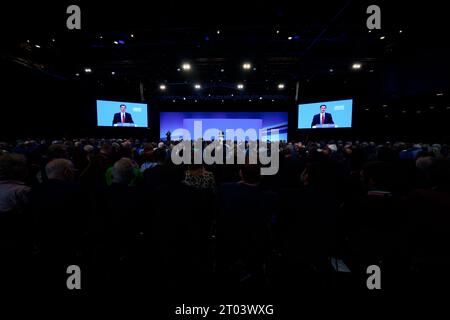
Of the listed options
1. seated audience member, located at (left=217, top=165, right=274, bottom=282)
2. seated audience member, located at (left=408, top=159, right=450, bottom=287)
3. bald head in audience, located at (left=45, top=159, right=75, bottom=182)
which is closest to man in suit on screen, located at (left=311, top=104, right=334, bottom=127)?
seated audience member, located at (left=408, top=159, right=450, bottom=287)

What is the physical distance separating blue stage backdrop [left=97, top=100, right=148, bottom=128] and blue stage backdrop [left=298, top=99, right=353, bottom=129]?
402 inches

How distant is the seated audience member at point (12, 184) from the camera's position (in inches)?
85.9

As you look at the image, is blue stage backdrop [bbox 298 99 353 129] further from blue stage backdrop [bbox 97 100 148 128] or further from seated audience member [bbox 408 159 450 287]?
seated audience member [bbox 408 159 450 287]

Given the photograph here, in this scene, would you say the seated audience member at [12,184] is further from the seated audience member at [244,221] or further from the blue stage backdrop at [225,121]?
the blue stage backdrop at [225,121]

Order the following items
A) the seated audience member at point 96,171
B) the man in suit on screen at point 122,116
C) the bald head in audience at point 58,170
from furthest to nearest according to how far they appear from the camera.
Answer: the man in suit on screen at point 122,116 → the seated audience member at point 96,171 → the bald head in audience at point 58,170

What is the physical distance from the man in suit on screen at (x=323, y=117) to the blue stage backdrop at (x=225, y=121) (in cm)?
495

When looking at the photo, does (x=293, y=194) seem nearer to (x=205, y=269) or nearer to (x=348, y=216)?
(x=348, y=216)

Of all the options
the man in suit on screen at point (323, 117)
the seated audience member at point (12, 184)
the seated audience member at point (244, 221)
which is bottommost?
the seated audience member at point (244, 221)

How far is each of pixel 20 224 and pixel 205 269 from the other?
1884 millimetres

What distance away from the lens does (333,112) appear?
13273mm

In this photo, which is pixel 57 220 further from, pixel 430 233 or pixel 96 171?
pixel 430 233

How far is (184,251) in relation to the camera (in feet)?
7.22

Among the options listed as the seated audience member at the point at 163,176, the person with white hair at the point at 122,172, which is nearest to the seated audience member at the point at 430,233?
the seated audience member at the point at 163,176

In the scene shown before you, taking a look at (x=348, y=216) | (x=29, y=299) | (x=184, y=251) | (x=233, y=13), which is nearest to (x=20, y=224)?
(x=29, y=299)
